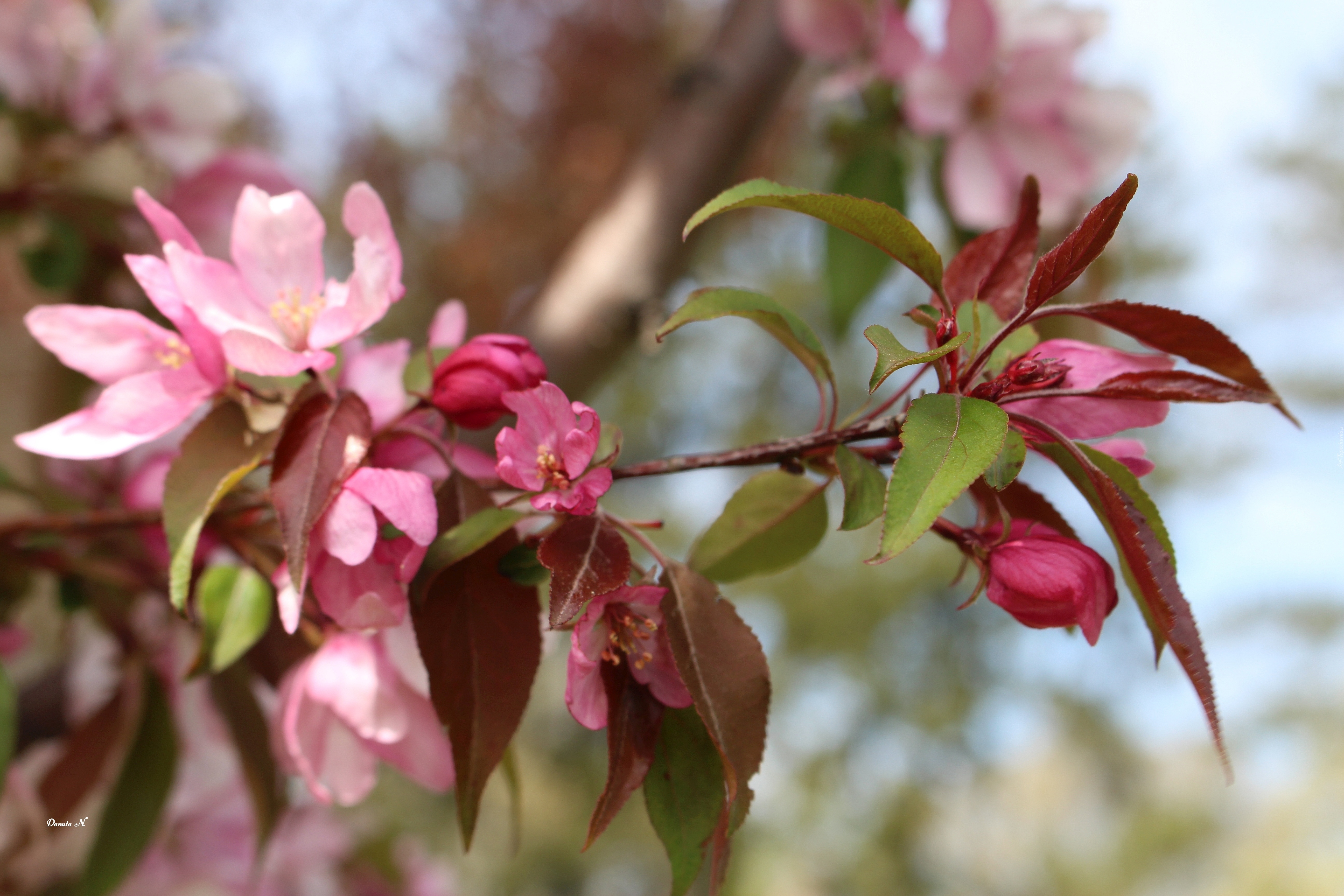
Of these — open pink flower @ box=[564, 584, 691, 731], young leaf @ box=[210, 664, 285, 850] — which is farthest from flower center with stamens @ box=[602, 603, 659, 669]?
young leaf @ box=[210, 664, 285, 850]

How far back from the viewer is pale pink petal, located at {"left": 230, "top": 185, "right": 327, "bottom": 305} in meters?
0.26

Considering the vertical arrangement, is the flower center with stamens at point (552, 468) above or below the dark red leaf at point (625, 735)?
above

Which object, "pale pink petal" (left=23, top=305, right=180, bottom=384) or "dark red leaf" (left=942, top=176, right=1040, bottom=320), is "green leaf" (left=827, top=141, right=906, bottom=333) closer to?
"dark red leaf" (left=942, top=176, right=1040, bottom=320)

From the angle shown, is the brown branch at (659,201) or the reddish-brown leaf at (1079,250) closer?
the reddish-brown leaf at (1079,250)

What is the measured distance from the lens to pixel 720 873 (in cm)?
21

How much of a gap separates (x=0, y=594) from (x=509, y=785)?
27 centimetres

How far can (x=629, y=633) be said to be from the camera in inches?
8.7

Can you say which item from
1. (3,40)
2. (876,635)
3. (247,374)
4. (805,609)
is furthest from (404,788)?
(247,374)

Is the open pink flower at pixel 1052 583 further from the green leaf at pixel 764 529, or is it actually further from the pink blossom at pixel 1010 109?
the pink blossom at pixel 1010 109

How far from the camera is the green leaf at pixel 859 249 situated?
1.79 ft

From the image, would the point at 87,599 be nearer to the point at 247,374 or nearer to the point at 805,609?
the point at 247,374

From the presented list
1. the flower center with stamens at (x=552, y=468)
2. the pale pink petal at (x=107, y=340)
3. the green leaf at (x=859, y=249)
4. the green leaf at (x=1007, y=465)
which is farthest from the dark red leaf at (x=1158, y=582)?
the green leaf at (x=859, y=249)

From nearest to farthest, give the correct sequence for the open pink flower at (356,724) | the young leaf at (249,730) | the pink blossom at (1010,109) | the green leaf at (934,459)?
1. the green leaf at (934,459)
2. the open pink flower at (356,724)
3. the young leaf at (249,730)
4. the pink blossom at (1010,109)

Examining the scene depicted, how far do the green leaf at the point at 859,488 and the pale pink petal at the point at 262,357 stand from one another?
13 cm
